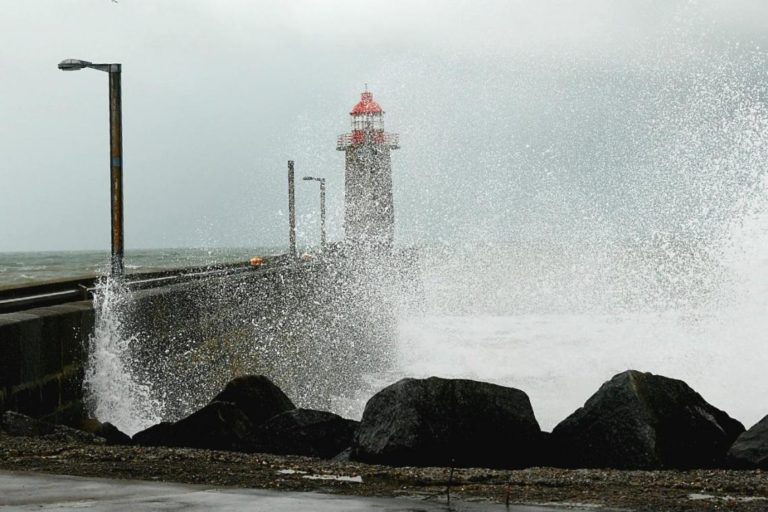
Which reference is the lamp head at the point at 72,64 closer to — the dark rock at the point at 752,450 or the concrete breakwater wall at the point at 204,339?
the concrete breakwater wall at the point at 204,339

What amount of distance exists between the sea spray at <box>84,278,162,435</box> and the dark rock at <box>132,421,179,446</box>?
2.96m

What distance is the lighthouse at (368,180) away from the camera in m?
46.9

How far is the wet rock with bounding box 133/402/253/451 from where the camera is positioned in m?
8.20

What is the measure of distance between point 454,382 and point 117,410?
19.1 feet

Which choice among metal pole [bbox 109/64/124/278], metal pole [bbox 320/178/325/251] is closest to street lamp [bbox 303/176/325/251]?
metal pole [bbox 320/178/325/251]

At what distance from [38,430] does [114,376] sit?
3804 mm

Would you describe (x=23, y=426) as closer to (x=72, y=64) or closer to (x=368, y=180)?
(x=72, y=64)

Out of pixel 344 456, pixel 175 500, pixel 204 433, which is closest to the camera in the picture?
pixel 175 500

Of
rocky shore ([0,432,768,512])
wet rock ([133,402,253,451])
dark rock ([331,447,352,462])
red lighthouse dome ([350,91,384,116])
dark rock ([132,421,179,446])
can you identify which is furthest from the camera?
red lighthouse dome ([350,91,384,116])

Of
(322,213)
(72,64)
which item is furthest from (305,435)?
(322,213)

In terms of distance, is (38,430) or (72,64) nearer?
(38,430)

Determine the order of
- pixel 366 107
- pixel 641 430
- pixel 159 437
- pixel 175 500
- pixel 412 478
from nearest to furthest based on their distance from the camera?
pixel 175 500 < pixel 412 478 < pixel 641 430 < pixel 159 437 < pixel 366 107

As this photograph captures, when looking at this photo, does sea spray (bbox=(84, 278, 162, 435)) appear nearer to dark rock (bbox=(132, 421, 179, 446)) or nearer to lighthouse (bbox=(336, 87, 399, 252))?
dark rock (bbox=(132, 421, 179, 446))

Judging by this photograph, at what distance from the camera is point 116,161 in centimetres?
1608
